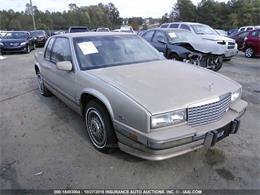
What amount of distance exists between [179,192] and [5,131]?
301cm

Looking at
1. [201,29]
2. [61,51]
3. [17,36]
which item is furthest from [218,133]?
[17,36]

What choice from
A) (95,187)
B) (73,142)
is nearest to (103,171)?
(95,187)

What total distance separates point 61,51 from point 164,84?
217cm

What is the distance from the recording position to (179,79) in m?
3.00

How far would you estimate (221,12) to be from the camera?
57.3 meters

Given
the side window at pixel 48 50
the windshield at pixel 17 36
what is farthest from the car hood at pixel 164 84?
the windshield at pixel 17 36

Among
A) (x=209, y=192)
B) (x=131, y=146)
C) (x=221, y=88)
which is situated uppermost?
(x=221, y=88)

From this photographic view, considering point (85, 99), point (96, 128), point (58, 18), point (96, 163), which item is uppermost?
point (58, 18)

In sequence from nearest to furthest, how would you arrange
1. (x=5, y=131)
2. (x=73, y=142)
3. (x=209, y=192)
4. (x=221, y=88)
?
(x=209, y=192)
(x=221, y=88)
(x=73, y=142)
(x=5, y=131)

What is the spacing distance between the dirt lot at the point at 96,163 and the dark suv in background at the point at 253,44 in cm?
865

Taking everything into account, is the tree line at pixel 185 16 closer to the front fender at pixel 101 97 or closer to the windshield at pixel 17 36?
the windshield at pixel 17 36

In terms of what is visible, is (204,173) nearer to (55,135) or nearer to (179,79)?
(179,79)

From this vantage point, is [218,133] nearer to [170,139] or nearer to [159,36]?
[170,139]

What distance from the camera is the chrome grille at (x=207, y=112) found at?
248cm
